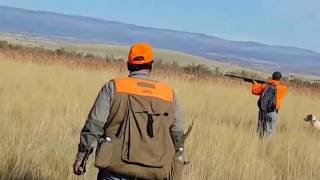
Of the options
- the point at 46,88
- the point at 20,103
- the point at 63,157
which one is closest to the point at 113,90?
the point at 63,157

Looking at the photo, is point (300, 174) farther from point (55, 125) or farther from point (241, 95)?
point (241, 95)

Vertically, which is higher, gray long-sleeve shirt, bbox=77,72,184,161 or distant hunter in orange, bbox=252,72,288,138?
gray long-sleeve shirt, bbox=77,72,184,161

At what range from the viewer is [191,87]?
20734 mm

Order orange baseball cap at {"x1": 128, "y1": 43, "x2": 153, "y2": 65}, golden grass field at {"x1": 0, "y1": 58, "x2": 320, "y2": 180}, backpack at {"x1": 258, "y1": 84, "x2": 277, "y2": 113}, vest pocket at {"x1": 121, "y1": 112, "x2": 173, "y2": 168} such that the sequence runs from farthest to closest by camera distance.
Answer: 1. backpack at {"x1": 258, "y1": 84, "x2": 277, "y2": 113}
2. golden grass field at {"x1": 0, "y1": 58, "x2": 320, "y2": 180}
3. orange baseball cap at {"x1": 128, "y1": 43, "x2": 153, "y2": 65}
4. vest pocket at {"x1": 121, "y1": 112, "x2": 173, "y2": 168}

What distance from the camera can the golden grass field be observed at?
305 inches

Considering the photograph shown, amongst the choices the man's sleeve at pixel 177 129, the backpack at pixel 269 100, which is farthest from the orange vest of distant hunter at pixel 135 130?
the backpack at pixel 269 100

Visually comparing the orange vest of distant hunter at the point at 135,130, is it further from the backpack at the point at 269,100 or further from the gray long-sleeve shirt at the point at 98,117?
the backpack at the point at 269,100

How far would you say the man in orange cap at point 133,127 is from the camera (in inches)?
190

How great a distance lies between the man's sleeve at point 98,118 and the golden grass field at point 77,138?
2339 mm

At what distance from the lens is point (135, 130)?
4832mm

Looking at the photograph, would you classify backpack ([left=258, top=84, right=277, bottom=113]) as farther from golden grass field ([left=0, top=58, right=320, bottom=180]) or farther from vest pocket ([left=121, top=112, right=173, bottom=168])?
vest pocket ([left=121, top=112, right=173, bottom=168])

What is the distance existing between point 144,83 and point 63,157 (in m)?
3.33

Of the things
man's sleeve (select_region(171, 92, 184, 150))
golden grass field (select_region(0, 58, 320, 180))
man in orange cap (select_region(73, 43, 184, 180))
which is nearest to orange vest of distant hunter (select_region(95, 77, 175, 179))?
man in orange cap (select_region(73, 43, 184, 180))

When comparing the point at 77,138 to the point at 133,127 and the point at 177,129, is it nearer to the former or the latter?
the point at 177,129
